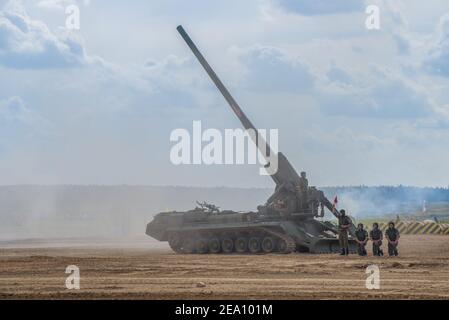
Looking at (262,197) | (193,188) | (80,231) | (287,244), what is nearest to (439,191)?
(262,197)

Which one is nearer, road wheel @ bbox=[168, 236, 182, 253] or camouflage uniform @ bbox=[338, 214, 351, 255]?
camouflage uniform @ bbox=[338, 214, 351, 255]

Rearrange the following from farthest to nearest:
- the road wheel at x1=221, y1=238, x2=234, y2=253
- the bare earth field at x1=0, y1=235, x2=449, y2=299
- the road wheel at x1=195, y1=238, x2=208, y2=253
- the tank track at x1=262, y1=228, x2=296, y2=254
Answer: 1. the road wheel at x1=195, y1=238, x2=208, y2=253
2. the road wheel at x1=221, y1=238, x2=234, y2=253
3. the tank track at x1=262, y1=228, x2=296, y2=254
4. the bare earth field at x1=0, y1=235, x2=449, y2=299

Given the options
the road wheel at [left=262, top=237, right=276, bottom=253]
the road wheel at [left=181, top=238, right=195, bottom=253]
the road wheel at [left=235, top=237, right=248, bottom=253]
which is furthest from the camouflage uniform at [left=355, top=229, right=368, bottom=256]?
the road wheel at [left=181, top=238, right=195, bottom=253]

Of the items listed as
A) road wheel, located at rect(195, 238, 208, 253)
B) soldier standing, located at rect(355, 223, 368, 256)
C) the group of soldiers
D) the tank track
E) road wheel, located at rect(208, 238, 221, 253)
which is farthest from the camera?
road wheel, located at rect(195, 238, 208, 253)

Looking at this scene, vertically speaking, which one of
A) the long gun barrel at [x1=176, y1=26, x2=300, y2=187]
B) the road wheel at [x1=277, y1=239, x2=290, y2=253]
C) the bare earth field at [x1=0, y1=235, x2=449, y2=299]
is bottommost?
the bare earth field at [x1=0, y1=235, x2=449, y2=299]

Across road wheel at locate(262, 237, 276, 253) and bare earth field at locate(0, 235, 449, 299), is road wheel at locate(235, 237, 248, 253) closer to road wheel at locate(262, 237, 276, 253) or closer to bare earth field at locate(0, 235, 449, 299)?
road wheel at locate(262, 237, 276, 253)

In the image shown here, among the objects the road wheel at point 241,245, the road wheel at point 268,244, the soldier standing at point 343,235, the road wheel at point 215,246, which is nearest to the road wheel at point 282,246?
the road wheel at point 268,244

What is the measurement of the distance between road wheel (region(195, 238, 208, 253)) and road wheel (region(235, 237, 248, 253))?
1.37m

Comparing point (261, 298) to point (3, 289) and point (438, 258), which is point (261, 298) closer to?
point (3, 289)

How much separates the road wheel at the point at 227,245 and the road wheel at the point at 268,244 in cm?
154

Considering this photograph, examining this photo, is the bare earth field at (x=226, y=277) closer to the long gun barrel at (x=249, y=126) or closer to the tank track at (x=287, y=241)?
the tank track at (x=287, y=241)

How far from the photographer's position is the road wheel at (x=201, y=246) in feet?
144

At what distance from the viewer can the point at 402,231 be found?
6850 centimetres

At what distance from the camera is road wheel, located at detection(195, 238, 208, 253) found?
44.0 metres
